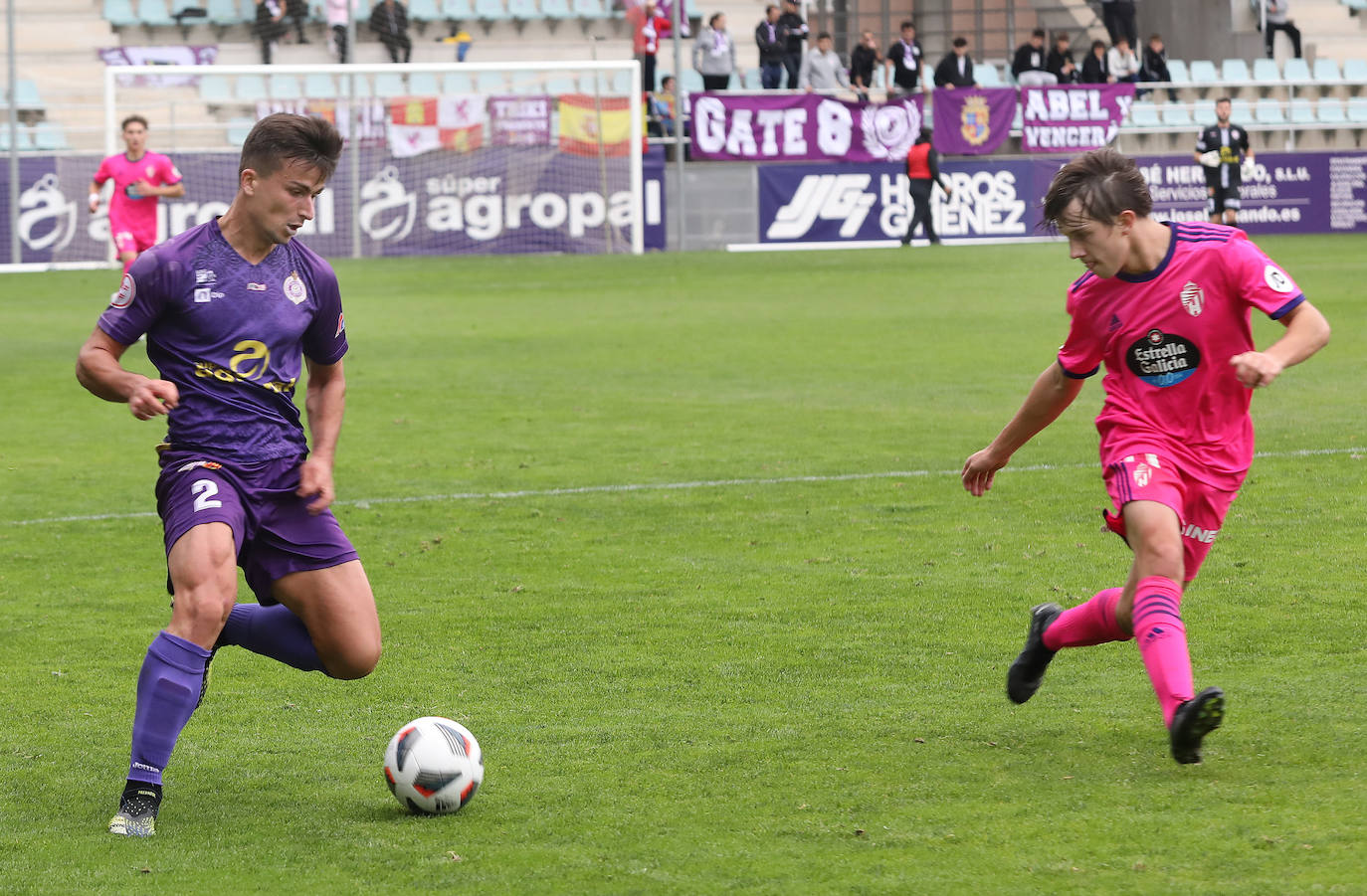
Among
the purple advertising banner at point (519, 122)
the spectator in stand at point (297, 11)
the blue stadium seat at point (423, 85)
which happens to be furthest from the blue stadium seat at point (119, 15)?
the purple advertising banner at point (519, 122)

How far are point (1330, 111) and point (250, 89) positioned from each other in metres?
20.0

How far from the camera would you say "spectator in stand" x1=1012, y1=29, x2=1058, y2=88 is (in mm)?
32688

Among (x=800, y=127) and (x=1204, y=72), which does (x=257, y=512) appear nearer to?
(x=800, y=127)

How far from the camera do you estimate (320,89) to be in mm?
27297

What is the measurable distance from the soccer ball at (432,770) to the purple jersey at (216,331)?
31.7 inches

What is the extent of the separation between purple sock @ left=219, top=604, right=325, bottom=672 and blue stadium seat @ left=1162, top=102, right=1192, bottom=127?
30649 millimetres

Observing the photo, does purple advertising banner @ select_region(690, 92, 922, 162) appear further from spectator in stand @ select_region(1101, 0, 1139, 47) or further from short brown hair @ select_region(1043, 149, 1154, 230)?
short brown hair @ select_region(1043, 149, 1154, 230)

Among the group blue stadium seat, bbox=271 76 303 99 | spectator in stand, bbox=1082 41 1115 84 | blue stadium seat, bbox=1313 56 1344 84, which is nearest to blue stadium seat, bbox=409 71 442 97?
blue stadium seat, bbox=271 76 303 99

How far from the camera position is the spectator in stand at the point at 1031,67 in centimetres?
3269

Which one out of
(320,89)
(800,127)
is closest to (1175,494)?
(320,89)

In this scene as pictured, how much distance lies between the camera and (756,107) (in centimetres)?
2908

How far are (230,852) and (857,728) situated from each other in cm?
173

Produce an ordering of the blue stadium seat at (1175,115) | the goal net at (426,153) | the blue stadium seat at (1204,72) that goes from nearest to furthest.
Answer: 1. the goal net at (426,153)
2. the blue stadium seat at (1175,115)
3. the blue stadium seat at (1204,72)

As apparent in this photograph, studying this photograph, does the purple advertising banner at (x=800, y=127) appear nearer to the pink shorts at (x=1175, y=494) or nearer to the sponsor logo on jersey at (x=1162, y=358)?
the sponsor logo on jersey at (x=1162, y=358)
